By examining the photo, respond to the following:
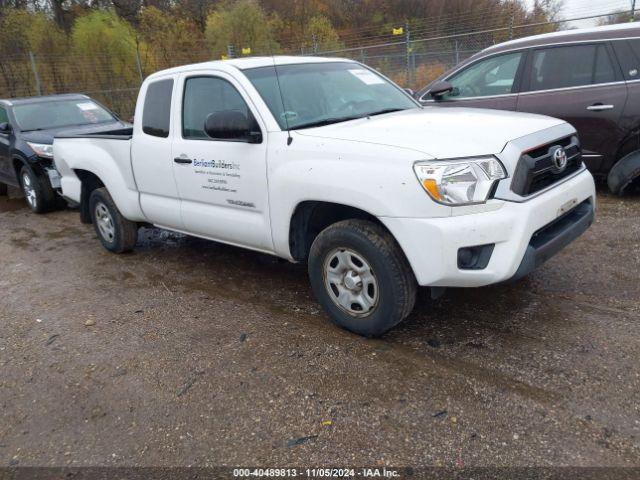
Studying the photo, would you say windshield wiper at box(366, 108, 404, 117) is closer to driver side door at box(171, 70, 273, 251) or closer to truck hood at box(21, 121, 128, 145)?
driver side door at box(171, 70, 273, 251)

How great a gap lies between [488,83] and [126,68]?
15117 mm

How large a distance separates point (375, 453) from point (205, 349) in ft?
5.03

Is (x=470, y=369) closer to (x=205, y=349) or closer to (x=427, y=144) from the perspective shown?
(x=427, y=144)

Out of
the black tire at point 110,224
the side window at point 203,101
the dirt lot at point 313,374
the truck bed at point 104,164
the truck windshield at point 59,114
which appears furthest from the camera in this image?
the truck windshield at point 59,114

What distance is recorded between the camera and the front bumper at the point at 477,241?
3025 mm

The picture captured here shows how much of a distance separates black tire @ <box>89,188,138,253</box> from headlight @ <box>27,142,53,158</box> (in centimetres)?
237

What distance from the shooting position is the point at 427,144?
3168 mm

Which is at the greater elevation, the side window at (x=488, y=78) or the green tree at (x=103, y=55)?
the green tree at (x=103, y=55)

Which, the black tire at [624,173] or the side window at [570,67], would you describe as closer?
the black tire at [624,173]

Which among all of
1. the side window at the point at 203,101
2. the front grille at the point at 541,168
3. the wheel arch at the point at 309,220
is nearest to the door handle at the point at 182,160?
the side window at the point at 203,101

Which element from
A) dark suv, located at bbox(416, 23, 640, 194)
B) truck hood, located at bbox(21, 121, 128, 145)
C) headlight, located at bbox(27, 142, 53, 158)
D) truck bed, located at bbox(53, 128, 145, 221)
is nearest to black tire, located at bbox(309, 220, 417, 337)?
truck bed, located at bbox(53, 128, 145, 221)

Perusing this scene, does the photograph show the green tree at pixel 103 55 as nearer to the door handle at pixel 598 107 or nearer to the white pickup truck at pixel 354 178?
the white pickup truck at pixel 354 178

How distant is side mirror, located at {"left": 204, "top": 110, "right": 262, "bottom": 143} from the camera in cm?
377

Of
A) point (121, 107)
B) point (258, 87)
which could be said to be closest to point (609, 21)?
point (258, 87)
